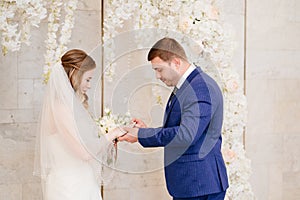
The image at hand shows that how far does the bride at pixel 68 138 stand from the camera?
9.46ft

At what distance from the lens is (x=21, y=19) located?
3297 mm

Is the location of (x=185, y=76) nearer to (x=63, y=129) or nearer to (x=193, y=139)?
(x=193, y=139)

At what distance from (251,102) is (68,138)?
1735 mm

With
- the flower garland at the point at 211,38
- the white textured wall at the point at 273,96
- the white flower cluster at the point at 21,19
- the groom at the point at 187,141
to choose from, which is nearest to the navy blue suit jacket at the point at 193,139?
the groom at the point at 187,141

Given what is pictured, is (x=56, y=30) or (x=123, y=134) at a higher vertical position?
(x=56, y=30)

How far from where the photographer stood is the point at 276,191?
425cm

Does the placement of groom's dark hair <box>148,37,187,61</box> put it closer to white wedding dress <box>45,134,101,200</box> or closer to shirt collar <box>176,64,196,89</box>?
shirt collar <box>176,64,196,89</box>

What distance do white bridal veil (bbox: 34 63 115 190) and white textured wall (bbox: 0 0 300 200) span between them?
59cm

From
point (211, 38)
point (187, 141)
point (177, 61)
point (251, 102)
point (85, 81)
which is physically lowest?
point (187, 141)

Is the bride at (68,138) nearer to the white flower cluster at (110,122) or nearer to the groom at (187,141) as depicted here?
the white flower cluster at (110,122)

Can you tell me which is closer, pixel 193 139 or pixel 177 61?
pixel 193 139

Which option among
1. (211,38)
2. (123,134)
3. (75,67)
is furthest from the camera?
(211,38)

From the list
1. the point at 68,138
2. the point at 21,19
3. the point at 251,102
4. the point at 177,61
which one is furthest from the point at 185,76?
the point at 251,102

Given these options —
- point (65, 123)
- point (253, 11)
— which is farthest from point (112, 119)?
point (253, 11)
